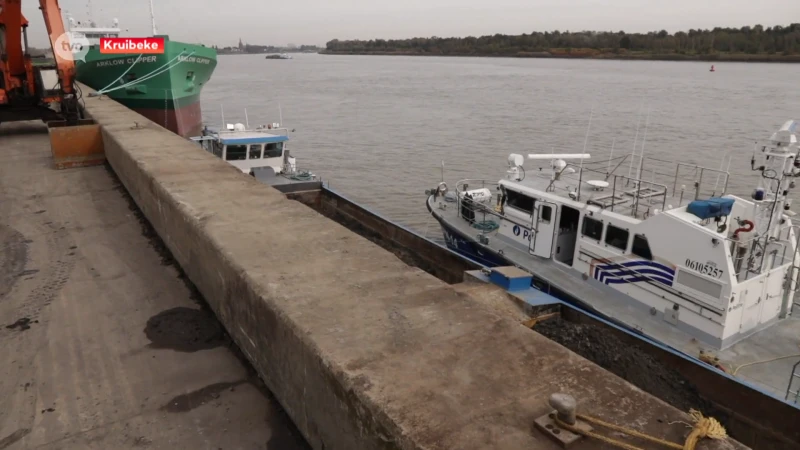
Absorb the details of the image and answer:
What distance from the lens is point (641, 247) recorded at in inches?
395

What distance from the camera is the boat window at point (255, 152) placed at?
17.1 m

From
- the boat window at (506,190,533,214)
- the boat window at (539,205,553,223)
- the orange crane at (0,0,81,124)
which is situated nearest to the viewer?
the boat window at (539,205,553,223)

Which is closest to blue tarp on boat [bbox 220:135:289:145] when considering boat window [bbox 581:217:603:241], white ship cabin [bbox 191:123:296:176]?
white ship cabin [bbox 191:123:296:176]

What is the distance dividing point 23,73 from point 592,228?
1757cm

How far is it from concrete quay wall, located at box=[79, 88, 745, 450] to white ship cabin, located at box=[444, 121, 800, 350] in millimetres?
6426

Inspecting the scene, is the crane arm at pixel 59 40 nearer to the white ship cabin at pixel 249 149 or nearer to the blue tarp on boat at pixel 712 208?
the white ship cabin at pixel 249 149

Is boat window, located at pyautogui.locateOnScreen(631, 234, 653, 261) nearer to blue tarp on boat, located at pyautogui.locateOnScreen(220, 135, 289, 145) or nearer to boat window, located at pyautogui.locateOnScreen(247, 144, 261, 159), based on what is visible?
blue tarp on boat, located at pyautogui.locateOnScreen(220, 135, 289, 145)

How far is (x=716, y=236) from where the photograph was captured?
28.8ft

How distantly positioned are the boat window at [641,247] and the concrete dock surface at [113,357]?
7683 millimetres

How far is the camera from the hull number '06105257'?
29.0ft

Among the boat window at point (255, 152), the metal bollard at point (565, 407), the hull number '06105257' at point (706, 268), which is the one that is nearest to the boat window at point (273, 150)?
the boat window at point (255, 152)

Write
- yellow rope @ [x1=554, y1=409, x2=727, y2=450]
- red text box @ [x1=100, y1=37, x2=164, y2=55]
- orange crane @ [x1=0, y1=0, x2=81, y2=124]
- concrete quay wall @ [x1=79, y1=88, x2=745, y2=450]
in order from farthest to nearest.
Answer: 1. red text box @ [x1=100, y1=37, x2=164, y2=55]
2. orange crane @ [x1=0, y1=0, x2=81, y2=124]
3. concrete quay wall @ [x1=79, y1=88, x2=745, y2=450]
4. yellow rope @ [x1=554, y1=409, x2=727, y2=450]

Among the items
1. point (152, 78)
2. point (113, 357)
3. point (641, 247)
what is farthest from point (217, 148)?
point (152, 78)

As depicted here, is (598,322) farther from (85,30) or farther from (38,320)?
(85,30)
